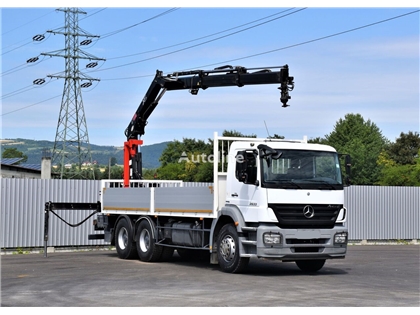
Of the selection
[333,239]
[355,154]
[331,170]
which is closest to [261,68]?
[331,170]

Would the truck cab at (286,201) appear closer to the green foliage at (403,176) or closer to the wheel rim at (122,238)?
the wheel rim at (122,238)

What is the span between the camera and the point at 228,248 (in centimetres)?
1689

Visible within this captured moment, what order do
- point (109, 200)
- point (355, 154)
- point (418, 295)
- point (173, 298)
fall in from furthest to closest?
point (355, 154)
point (109, 200)
point (418, 295)
point (173, 298)

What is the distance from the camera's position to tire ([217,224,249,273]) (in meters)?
16.5

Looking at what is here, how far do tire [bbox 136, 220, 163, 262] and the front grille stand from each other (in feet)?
15.7

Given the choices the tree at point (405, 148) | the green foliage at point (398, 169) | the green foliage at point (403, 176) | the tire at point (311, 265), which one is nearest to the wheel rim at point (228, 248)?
the tire at point (311, 265)

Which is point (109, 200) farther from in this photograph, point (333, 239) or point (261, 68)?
point (333, 239)

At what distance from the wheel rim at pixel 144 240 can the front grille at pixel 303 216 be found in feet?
16.9

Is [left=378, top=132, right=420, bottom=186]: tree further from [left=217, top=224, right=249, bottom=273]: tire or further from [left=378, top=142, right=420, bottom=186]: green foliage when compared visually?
[left=217, top=224, right=249, bottom=273]: tire

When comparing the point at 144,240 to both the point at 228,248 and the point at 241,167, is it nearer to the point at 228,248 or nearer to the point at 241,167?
the point at 228,248

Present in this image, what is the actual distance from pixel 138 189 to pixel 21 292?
25.2ft

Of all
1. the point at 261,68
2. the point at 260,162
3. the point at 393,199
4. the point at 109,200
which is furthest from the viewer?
the point at 393,199

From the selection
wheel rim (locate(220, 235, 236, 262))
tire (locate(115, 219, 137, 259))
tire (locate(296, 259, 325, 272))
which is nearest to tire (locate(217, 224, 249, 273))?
wheel rim (locate(220, 235, 236, 262))

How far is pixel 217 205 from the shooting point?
17.5 m
